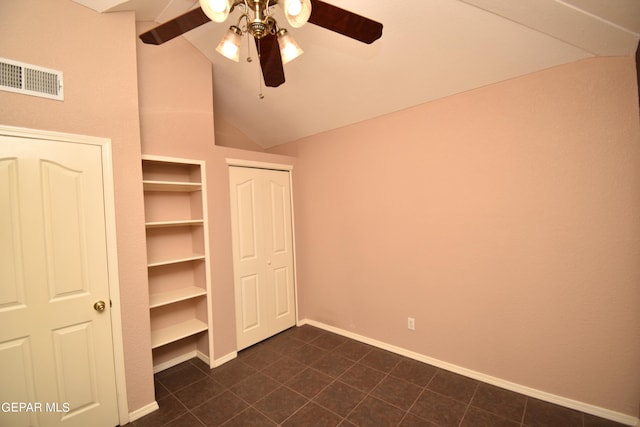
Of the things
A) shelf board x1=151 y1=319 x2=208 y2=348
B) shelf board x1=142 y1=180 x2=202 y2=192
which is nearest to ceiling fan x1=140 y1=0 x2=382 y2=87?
shelf board x1=142 y1=180 x2=202 y2=192

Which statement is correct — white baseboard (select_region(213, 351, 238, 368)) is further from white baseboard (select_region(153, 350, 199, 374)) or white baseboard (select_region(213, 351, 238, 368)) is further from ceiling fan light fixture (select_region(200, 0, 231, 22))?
ceiling fan light fixture (select_region(200, 0, 231, 22))

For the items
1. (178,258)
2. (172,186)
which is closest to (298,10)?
(172,186)

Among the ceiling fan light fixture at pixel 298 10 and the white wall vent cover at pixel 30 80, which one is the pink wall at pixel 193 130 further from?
the ceiling fan light fixture at pixel 298 10

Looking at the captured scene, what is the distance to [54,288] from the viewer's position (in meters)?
1.63

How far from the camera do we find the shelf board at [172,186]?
Answer: 7.34 ft

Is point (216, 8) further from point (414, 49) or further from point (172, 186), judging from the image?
point (172, 186)

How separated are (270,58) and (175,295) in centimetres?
223

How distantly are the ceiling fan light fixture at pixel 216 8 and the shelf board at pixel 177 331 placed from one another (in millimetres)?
2474

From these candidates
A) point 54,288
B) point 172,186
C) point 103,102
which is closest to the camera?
point 54,288

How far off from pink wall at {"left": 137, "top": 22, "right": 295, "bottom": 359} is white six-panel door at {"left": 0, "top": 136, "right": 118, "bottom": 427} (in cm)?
63

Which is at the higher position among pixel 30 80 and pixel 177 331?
pixel 30 80

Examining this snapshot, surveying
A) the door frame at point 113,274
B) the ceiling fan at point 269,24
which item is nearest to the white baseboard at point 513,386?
the door frame at point 113,274

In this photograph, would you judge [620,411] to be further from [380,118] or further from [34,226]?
[34,226]

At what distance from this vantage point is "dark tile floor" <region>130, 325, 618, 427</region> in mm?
1833
